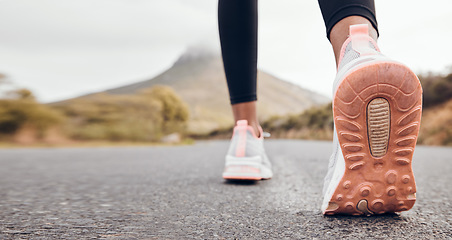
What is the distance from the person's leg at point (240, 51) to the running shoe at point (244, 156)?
0.14ft

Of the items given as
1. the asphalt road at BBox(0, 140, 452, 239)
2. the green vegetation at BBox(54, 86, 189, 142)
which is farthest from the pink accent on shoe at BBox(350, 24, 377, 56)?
the green vegetation at BBox(54, 86, 189, 142)

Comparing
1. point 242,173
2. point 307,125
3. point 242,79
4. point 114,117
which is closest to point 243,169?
point 242,173

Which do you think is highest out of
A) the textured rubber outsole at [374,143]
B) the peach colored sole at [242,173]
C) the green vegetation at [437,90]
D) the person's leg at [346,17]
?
the green vegetation at [437,90]

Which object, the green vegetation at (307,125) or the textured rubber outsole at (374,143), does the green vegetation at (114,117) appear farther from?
the textured rubber outsole at (374,143)

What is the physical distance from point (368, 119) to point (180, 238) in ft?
1.42

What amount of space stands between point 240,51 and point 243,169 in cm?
42

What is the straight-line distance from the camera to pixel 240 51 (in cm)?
128

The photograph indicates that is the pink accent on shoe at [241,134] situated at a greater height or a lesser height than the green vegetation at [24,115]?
lesser

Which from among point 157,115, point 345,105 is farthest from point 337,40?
point 157,115

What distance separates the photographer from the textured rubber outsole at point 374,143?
0.71 metres

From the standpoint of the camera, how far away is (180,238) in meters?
0.63

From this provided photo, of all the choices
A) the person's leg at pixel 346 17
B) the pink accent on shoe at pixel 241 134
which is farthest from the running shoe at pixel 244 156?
the person's leg at pixel 346 17

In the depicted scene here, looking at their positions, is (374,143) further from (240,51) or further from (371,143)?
(240,51)

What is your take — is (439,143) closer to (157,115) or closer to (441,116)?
(441,116)
